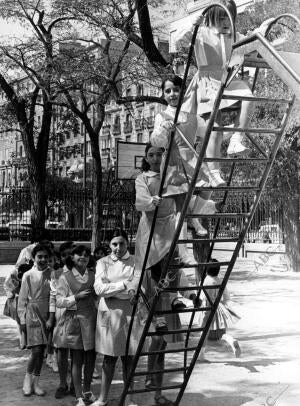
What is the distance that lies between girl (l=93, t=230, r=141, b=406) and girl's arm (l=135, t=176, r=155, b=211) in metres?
0.62

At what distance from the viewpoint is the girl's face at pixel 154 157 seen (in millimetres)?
4891

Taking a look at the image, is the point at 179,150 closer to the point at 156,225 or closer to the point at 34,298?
the point at 156,225

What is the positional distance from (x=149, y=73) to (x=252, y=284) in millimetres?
5905

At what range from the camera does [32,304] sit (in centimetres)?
587

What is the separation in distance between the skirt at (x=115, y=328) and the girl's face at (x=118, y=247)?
1.21ft

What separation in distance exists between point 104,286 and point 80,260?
0.59 metres

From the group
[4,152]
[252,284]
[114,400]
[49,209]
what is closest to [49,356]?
[114,400]

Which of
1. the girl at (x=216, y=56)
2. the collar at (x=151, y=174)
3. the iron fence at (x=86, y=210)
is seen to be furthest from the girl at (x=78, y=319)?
the iron fence at (x=86, y=210)

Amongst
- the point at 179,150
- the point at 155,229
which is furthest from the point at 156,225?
the point at 179,150

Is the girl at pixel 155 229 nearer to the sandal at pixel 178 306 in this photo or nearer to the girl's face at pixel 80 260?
the sandal at pixel 178 306

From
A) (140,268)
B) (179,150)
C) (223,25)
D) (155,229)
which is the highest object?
(223,25)

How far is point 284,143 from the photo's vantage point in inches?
616

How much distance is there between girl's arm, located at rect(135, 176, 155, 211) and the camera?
4477mm

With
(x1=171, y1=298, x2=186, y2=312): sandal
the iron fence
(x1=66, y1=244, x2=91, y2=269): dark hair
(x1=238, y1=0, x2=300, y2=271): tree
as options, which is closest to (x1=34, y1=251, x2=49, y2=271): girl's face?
(x1=66, y1=244, x2=91, y2=269): dark hair
